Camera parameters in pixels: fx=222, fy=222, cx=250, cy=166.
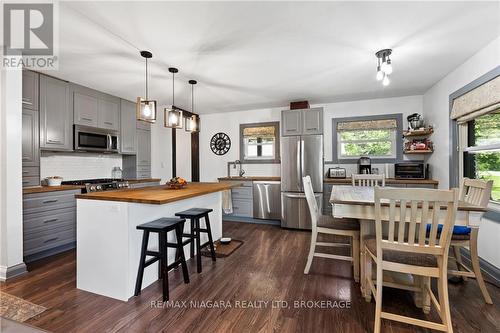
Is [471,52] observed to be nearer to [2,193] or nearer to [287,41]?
[287,41]

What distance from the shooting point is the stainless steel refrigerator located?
396 cm

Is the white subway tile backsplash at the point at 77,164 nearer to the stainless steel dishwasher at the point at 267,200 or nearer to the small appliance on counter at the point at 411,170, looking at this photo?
the stainless steel dishwasher at the point at 267,200

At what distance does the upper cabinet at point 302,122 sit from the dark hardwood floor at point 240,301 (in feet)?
7.44

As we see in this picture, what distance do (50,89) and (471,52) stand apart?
535 centimetres

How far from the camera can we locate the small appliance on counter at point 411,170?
3.71 m

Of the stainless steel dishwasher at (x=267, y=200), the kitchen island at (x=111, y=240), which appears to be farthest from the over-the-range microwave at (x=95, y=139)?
the stainless steel dishwasher at (x=267, y=200)

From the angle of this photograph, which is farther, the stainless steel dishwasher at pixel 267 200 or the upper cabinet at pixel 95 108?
the stainless steel dishwasher at pixel 267 200

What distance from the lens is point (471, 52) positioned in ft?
8.11

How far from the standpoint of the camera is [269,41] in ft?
7.41

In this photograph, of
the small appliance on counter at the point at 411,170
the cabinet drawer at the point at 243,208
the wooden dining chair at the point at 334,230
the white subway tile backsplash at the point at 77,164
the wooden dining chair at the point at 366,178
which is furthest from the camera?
the cabinet drawer at the point at 243,208

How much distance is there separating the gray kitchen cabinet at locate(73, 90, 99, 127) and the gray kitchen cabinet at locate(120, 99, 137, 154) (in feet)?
1.62

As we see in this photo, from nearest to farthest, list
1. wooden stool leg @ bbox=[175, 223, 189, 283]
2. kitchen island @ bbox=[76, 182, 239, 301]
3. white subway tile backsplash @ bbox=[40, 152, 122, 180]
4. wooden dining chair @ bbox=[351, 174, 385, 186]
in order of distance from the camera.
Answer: kitchen island @ bbox=[76, 182, 239, 301] → wooden stool leg @ bbox=[175, 223, 189, 283] → wooden dining chair @ bbox=[351, 174, 385, 186] → white subway tile backsplash @ bbox=[40, 152, 122, 180]

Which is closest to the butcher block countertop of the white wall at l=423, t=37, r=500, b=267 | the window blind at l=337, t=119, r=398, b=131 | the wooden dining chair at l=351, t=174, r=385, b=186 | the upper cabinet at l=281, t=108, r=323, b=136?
the white wall at l=423, t=37, r=500, b=267

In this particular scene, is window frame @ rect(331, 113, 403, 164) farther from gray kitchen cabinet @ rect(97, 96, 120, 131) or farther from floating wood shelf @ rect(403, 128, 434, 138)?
gray kitchen cabinet @ rect(97, 96, 120, 131)
